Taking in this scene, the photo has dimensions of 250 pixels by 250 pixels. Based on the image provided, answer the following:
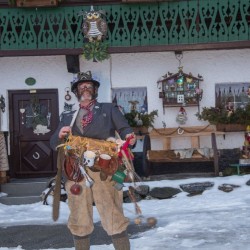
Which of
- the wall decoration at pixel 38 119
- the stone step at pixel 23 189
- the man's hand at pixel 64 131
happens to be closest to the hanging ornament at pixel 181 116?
the wall decoration at pixel 38 119

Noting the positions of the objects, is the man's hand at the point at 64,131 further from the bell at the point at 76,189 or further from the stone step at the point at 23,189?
the stone step at the point at 23,189

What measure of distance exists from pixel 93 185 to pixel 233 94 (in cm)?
763

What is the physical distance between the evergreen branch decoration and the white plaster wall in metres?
0.84

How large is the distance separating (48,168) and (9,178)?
950mm

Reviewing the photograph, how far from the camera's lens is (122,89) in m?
12.1

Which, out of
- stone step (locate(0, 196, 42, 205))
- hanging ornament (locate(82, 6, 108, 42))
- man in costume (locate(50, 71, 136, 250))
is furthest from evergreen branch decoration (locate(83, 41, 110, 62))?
man in costume (locate(50, 71, 136, 250))

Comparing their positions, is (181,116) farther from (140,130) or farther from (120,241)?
(120,241)

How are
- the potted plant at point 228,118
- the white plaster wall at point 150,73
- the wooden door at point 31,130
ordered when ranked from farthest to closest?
the wooden door at point 31,130 < the white plaster wall at point 150,73 < the potted plant at point 228,118

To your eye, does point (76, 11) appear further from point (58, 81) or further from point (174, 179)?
point (174, 179)

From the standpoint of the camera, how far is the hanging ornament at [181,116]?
11672mm

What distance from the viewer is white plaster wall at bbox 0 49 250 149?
11.8 m

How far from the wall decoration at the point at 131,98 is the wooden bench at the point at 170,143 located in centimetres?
70

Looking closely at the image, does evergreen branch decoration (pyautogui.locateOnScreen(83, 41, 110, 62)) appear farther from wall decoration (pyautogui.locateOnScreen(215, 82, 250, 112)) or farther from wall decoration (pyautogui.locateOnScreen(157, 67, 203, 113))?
wall decoration (pyautogui.locateOnScreen(215, 82, 250, 112))

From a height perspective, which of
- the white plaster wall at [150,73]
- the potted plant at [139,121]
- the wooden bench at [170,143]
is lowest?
the wooden bench at [170,143]
